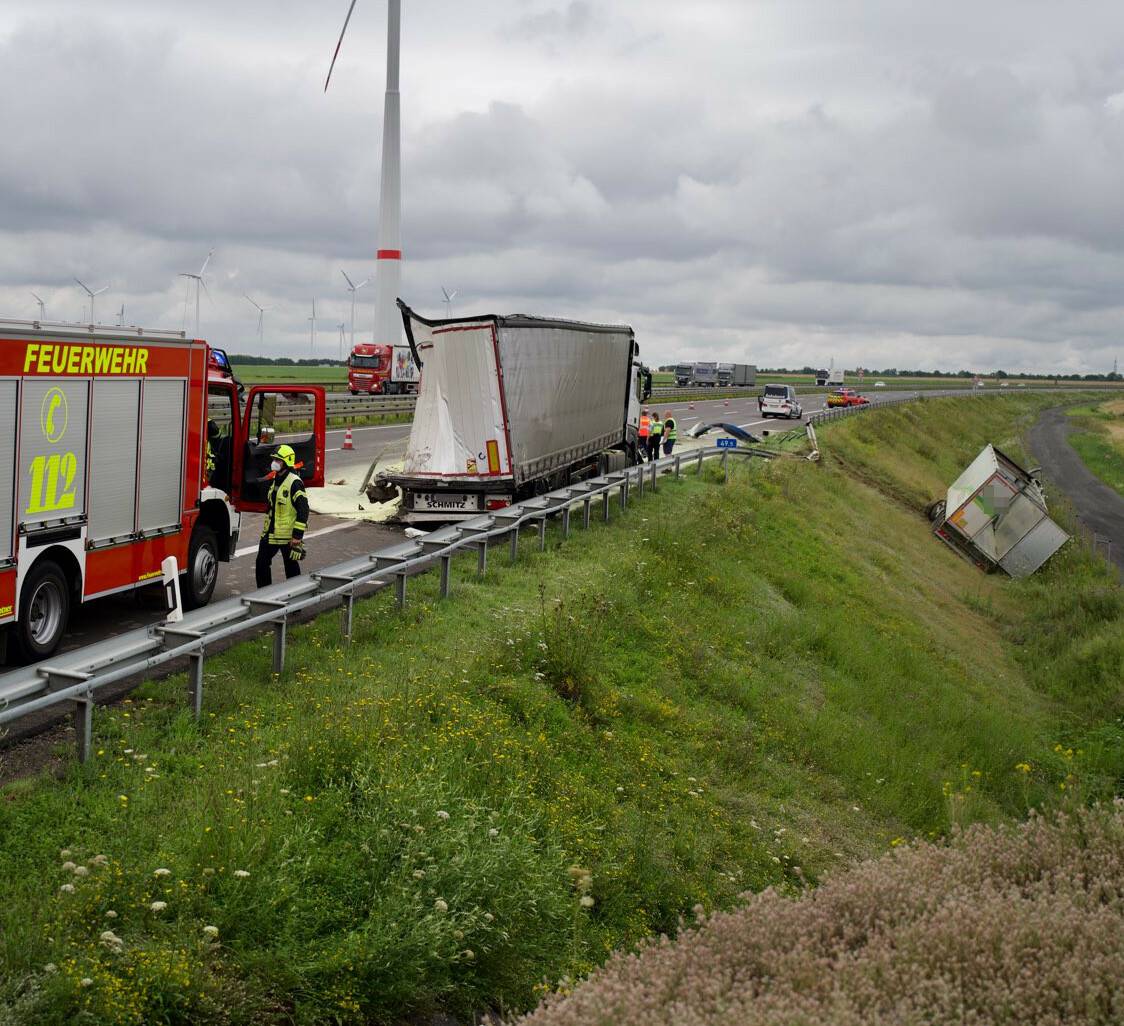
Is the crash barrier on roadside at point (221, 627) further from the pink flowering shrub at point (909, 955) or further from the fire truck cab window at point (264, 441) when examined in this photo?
the pink flowering shrub at point (909, 955)

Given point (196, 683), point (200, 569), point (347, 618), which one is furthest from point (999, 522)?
point (196, 683)

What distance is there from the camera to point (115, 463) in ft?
35.7

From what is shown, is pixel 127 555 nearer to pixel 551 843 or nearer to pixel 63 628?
pixel 63 628

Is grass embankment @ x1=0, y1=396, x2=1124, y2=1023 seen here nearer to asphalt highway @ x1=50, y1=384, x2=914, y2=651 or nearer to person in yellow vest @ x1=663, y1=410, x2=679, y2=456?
asphalt highway @ x1=50, y1=384, x2=914, y2=651

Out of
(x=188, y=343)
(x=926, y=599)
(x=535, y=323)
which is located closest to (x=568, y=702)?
(x=188, y=343)

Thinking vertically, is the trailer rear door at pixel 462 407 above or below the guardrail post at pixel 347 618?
above

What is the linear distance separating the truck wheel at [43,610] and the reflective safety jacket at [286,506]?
235 cm

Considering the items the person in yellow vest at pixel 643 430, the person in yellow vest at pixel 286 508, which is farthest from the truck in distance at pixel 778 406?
the person in yellow vest at pixel 286 508

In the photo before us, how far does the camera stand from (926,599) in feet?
83.4

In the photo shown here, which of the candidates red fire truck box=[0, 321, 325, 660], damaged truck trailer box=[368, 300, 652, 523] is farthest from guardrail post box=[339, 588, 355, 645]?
damaged truck trailer box=[368, 300, 652, 523]

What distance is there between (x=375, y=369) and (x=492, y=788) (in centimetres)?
5176

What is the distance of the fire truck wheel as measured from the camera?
12.4 meters

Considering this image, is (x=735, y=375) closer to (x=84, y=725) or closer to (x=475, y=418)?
(x=475, y=418)

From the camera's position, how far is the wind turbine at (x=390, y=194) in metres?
50.0
